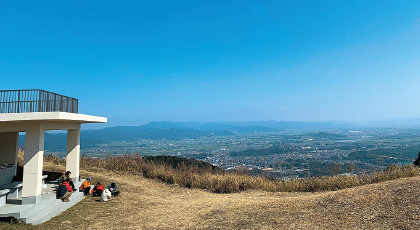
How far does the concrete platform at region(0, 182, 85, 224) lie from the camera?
7.12 meters

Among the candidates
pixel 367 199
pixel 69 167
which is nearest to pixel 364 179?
pixel 367 199

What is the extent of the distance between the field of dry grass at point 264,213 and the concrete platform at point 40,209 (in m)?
0.23

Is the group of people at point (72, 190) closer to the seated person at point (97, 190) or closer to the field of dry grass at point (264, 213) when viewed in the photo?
the seated person at point (97, 190)

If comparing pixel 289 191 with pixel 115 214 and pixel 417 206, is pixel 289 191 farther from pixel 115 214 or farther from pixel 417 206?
pixel 115 214

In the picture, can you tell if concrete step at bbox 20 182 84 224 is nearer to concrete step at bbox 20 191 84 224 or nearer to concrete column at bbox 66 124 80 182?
concrete step at bbox 20 191 84 224

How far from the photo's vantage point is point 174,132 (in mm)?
129500

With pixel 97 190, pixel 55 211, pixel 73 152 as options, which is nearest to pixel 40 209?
pixel 55 211

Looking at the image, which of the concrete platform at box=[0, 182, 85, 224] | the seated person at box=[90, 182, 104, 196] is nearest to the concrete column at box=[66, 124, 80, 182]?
the seated person at box=[90, 182, 104, 196]

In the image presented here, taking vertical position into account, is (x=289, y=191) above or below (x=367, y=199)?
below

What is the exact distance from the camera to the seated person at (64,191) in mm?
9000

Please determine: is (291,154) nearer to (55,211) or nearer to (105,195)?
(105,195)

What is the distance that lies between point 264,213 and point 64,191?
21.7 feet

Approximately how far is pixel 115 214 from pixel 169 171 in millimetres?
7294

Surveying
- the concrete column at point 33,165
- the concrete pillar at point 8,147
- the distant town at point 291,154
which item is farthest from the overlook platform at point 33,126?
→ the distant town at point 291,154
